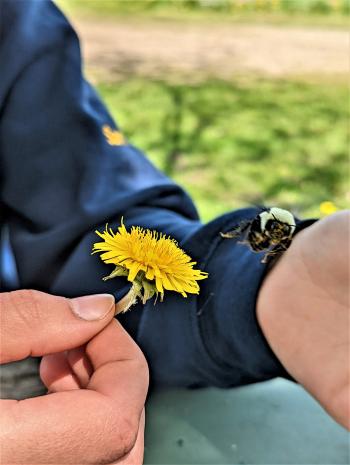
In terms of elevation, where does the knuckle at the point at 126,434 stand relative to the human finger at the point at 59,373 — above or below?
below

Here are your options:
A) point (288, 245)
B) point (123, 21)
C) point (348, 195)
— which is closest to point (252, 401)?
point (288, 245)

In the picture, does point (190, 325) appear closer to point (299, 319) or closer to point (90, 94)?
point (299, 319)

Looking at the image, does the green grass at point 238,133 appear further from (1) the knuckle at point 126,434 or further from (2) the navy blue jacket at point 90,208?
(1) the knuckle at point 126,434

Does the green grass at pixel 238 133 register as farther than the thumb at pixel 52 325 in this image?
Yes

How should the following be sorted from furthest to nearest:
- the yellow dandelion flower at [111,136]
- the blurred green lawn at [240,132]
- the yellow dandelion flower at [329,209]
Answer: the blurred green lawn at [240,132] < the yellow dandelion flower at [111,136] < the yellow dandelion flower at [329,209]

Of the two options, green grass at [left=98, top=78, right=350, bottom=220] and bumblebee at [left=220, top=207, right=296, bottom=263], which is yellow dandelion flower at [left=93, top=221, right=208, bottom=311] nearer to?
bumblebee at [left=220, top=207, right=296, bottom=263]

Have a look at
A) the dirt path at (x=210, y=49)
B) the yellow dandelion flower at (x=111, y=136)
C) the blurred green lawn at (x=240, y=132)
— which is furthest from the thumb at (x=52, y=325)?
the dirt path at (x=210, y=49)

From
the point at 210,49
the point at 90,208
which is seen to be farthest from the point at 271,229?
the point at 210,49
